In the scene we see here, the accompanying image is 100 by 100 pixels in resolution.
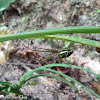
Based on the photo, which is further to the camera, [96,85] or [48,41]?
[48,41]

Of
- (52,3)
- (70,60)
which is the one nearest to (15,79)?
(70,60)

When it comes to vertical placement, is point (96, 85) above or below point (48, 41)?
below

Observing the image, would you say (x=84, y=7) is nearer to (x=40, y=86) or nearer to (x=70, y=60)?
(x=70, y=60)

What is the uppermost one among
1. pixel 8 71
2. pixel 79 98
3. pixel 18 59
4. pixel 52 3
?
pixel 52 3

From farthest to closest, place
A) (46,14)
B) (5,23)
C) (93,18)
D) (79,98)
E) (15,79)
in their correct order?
(5,23), (46,14), (93,18), (15,79), (79,98)

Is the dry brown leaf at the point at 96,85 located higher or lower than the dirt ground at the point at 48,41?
lower

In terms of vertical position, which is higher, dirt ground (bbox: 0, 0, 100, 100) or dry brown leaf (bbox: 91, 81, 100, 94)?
dirt ground (bbox: 0, 0, 100, 100)

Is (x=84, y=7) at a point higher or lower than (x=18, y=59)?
higher

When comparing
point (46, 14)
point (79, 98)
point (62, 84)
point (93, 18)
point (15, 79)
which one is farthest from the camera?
point (46, 14)
